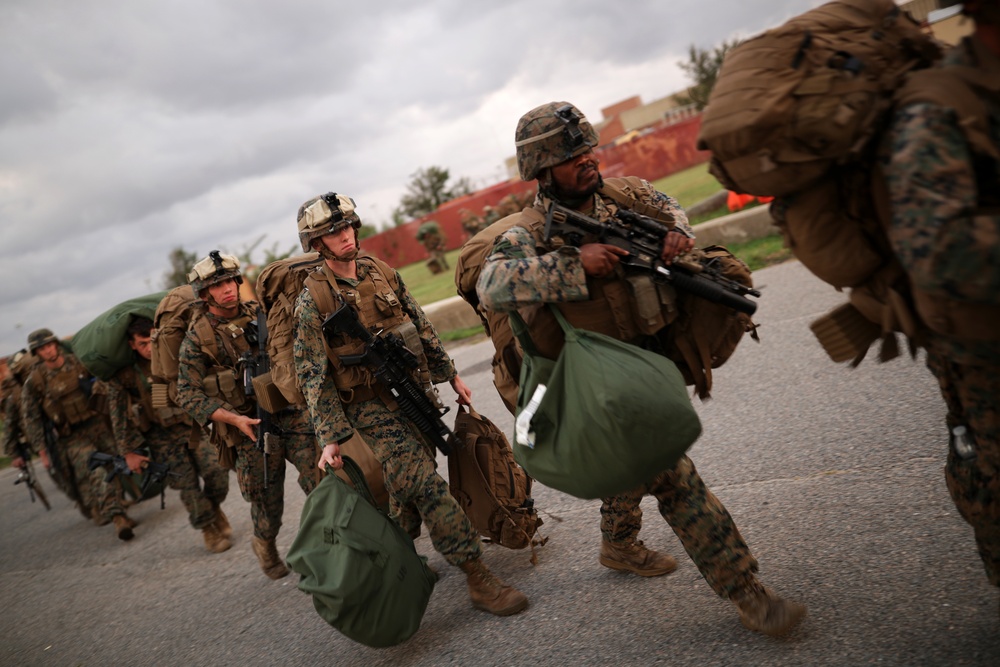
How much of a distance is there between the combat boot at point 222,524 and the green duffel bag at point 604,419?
4656mm

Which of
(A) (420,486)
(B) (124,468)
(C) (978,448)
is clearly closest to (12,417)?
(B) (124,468)

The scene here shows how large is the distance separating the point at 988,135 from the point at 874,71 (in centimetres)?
33

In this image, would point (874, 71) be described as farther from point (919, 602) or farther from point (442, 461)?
point (442, 461)

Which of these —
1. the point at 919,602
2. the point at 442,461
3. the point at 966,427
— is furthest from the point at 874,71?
the point at 442,461

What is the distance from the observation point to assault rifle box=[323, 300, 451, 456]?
413 centimetres

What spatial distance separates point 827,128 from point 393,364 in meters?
2.64

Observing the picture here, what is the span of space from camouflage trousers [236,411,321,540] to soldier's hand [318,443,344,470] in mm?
1425

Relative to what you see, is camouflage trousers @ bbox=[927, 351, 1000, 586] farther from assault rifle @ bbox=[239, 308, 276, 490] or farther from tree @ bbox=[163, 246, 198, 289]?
tree @ bbox=[163, 246, 198, 289]

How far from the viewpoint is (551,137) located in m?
3.02

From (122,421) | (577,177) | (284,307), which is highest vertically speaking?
(577,177)

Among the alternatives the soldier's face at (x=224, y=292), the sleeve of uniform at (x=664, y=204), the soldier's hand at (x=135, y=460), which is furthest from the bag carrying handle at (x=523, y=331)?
the soldier's hand at (x=135, y=460)

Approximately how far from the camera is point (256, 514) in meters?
5.51

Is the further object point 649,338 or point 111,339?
point 111,339

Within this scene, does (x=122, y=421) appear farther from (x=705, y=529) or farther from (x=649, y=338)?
(x=705, y=529)
